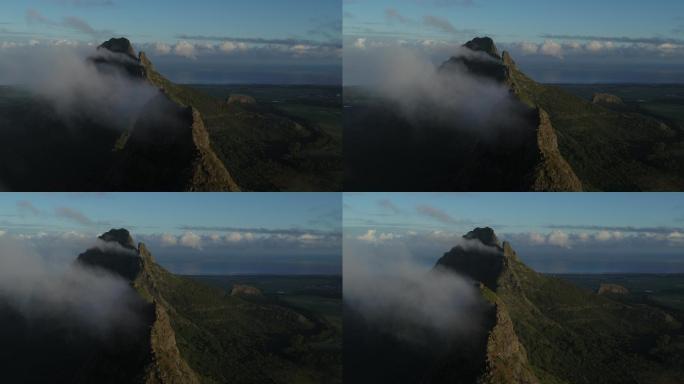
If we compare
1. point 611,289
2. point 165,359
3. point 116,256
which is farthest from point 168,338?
point 611,289

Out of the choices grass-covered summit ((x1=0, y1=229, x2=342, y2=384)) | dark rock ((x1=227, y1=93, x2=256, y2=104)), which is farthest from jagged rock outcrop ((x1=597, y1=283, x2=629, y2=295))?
dark rock ((x1=227, y1=93, x2=256, y2=104))

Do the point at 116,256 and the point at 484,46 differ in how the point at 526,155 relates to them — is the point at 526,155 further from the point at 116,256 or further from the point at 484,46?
the point at 116,256

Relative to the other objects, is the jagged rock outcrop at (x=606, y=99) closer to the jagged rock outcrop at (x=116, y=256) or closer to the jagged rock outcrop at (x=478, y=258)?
the jagged rock outcrop at (x=478, y=258)

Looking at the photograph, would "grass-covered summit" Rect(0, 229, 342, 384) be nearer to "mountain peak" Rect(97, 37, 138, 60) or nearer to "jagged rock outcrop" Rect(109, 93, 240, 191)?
"jagged rock outcrop" Rect(109, 93, 240, 191)

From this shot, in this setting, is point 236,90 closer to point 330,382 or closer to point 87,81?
point 87,81

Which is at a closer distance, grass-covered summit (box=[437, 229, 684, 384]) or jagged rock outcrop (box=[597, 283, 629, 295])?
grass-covered summit (box=[437, 229, 684, 384])

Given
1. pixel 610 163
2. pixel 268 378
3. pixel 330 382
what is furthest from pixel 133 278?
pixel 610 163
